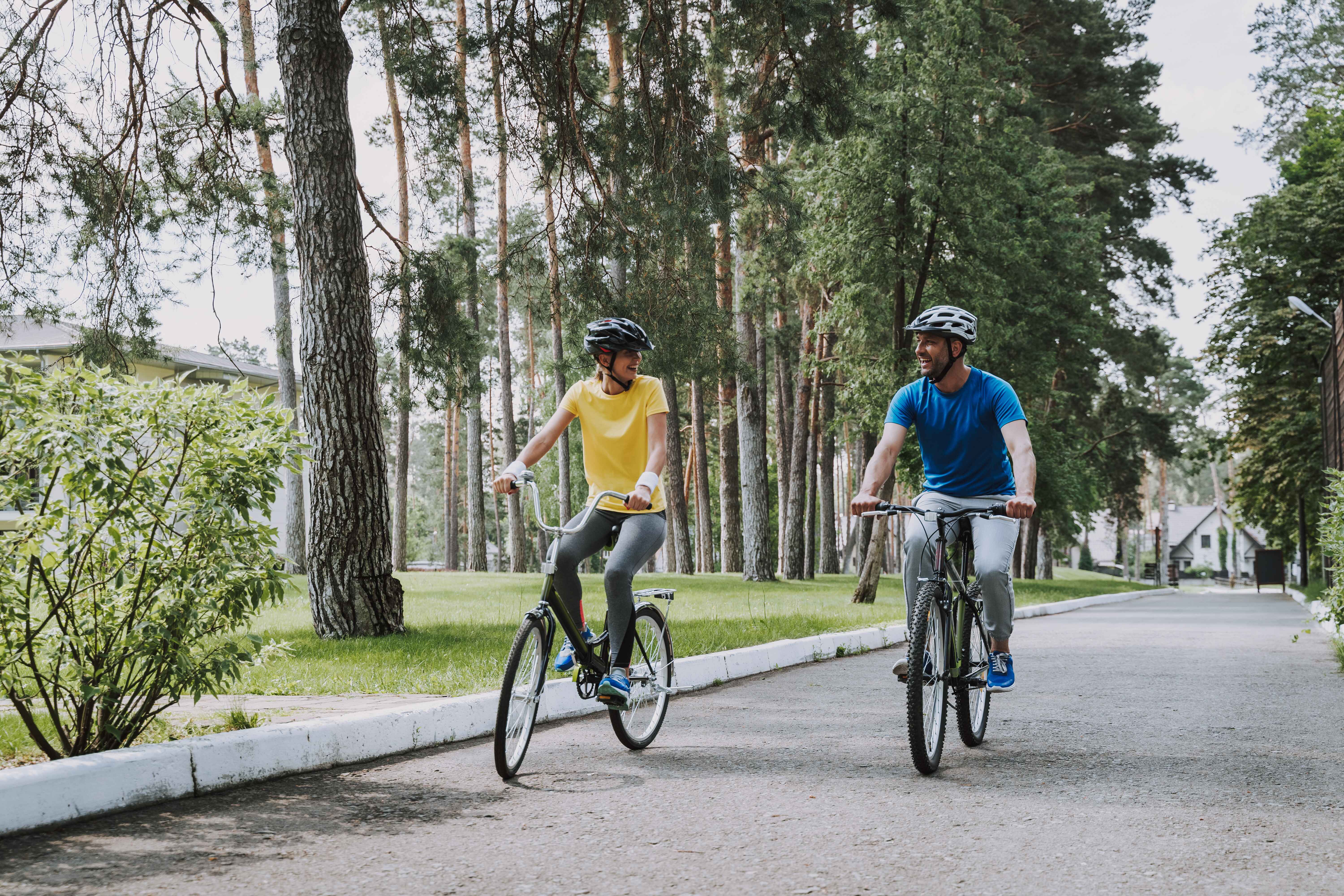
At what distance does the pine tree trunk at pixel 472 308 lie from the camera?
1484cm

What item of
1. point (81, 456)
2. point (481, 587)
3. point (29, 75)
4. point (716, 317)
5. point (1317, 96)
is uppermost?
point (1317, 96)

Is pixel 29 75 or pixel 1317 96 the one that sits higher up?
pixel 1317 96

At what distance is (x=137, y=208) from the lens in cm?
1340

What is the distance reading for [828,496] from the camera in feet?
135

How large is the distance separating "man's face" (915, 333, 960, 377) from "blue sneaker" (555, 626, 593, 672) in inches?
86.7

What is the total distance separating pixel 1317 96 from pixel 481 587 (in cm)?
3034

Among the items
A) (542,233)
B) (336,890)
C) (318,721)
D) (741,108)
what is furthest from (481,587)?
(336,890)

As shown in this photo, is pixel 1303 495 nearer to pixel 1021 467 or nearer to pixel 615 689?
pixel 1021 467

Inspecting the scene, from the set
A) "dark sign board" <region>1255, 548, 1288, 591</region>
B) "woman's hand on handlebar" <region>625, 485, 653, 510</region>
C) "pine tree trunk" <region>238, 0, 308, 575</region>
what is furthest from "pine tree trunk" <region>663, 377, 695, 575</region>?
"woman's hand on handlebar" <region>625, 485, 653, 510</region>

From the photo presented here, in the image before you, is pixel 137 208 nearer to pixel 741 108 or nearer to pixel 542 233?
pixel 542 233

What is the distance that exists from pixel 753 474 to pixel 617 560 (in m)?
20.1

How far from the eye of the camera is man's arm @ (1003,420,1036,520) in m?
5.48

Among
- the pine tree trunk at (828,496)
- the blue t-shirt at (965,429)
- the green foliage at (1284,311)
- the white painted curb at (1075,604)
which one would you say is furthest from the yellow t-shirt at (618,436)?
the pine tree trunk at (828,496)

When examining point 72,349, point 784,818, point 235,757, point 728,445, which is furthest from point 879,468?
point 728,445
